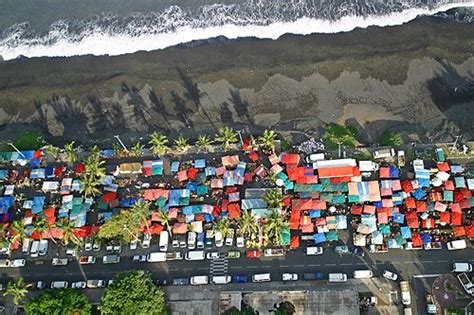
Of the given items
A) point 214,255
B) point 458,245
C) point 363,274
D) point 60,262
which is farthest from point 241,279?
point 458,245

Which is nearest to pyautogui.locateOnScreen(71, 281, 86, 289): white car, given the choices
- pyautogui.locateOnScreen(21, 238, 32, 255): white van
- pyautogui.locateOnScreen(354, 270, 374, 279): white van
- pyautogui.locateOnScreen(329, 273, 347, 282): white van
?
pyautogui.locateOnScreen(21, 238, 32, 255): white van

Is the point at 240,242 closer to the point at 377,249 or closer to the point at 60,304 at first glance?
the point at 377,249

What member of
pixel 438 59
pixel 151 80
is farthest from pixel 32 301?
pixel 438 59

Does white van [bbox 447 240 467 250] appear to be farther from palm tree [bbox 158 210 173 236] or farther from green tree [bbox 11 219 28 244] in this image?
green tree [bbox 11 219 28 244]

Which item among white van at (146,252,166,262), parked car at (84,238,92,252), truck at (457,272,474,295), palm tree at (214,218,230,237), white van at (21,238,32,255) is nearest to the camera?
truck at (457,272,474,295)

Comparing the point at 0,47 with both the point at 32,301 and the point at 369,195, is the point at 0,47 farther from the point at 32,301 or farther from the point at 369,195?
the point at 369,195

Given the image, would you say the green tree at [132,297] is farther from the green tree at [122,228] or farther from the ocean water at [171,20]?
the ocean water at [171,20]
